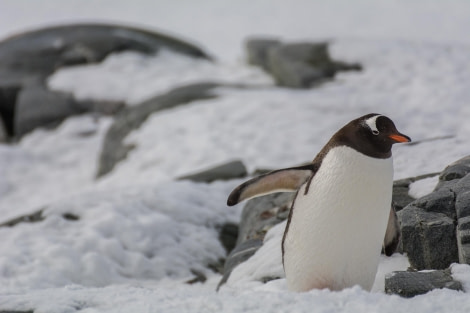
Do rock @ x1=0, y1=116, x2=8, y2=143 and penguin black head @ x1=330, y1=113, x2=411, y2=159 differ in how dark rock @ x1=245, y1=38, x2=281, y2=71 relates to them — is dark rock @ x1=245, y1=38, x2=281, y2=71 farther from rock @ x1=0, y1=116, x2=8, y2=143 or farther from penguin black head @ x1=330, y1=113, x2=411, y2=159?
penguin black head @ x1=330, y1=113, x2=411, y2=159

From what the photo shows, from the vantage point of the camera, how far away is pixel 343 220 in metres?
3.76

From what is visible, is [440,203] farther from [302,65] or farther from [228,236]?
[302,65]

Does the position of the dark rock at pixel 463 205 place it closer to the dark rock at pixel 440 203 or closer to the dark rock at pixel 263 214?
the dark rock at pixel 440 203

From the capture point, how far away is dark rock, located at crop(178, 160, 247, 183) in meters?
7.86

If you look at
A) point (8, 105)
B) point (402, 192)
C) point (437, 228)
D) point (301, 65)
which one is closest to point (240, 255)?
point (402, 192)

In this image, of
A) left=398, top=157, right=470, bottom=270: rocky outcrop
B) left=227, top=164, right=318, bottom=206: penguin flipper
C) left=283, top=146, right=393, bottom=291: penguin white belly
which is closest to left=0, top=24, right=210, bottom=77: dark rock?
left=227, top=164, right=318, bottom=206: penguin flipper

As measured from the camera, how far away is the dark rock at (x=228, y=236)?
22.0 ft

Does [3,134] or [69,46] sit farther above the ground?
[69,46]

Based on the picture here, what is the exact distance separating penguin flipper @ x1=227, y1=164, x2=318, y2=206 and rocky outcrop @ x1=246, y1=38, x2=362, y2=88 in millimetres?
8373

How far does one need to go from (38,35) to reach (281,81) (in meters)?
6.71

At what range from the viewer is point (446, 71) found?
12.0 m

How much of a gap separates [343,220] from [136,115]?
862 cm

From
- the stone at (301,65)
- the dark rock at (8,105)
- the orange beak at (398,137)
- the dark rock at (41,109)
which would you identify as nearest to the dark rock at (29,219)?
the orange beak at (398,137)

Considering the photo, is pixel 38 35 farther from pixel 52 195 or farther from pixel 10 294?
pixel 10 294
